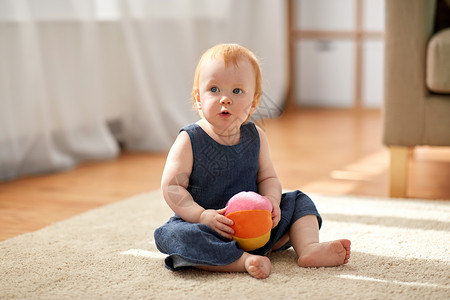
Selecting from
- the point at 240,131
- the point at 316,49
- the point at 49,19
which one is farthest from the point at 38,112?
the point at 316,49

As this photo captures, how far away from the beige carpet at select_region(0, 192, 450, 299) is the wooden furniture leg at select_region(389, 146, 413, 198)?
→ 17 centimetres

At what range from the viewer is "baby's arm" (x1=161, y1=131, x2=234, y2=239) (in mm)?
1148

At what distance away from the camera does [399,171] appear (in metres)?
1.79

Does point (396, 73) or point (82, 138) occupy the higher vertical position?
point (396, 73)

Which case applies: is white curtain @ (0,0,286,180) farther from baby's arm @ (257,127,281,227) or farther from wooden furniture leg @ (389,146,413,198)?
baby's arm @ (257,127,281,227)

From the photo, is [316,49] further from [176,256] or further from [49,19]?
[176,256]

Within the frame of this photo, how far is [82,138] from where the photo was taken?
2.36 metres

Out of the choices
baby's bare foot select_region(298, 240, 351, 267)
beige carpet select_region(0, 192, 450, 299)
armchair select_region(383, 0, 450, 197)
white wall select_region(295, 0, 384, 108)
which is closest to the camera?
beige carpet select_region(0, 192, 450, 299)

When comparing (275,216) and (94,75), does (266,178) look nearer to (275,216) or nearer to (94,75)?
(275,216)

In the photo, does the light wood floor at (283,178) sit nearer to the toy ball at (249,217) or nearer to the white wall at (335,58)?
the toy ball at (249,217)

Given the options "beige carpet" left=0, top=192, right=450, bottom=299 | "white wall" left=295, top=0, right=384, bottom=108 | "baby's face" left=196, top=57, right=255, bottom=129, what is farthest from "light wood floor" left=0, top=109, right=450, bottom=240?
"white wall" left=295, top=0, right=384, bottom=108

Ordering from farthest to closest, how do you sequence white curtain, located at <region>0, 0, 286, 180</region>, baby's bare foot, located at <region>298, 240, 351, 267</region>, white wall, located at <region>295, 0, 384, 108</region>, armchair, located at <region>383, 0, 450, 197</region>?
white wall, located at <region>295, 0, 384, 108</region>, white curtain, located at <region>0, 0, 286, 180</region>, armchair, located at <region>383, 0, 450, 197</region>, baby's bare foot, located at <region>298, 240, 351, 267</region>

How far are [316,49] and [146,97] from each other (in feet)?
5.77

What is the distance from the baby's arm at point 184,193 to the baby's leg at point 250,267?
0.16 feet
